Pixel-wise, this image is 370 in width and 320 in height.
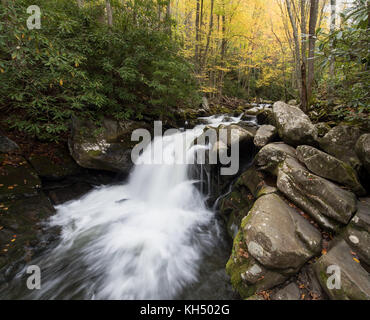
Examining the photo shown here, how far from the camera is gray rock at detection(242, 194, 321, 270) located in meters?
2.59

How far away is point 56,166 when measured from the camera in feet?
19.0

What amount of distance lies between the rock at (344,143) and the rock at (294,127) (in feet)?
1.18

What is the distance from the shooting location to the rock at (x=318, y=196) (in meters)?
2.88

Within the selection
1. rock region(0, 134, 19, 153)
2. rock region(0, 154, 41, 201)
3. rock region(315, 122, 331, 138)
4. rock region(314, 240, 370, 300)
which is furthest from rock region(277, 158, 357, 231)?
rock region(0, 134, 19, 153)

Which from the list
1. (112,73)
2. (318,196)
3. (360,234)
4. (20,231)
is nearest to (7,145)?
(20,231)

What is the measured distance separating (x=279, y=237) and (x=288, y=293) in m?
0.76

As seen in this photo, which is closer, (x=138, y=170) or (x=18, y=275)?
(x=18, y=275)

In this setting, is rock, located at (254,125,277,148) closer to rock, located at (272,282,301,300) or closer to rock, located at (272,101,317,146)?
rock, located at (272,101,317,146)

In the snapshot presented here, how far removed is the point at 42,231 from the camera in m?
4.27

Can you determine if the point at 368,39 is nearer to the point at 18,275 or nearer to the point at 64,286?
the point at 64,286

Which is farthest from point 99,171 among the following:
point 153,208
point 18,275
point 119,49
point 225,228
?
point 225,228

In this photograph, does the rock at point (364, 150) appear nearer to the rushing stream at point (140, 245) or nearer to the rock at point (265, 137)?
the rock at point (265, 137)
